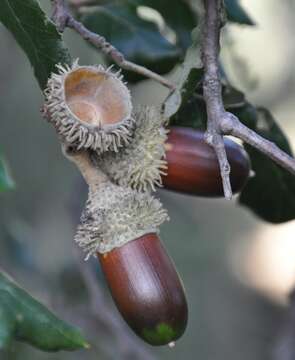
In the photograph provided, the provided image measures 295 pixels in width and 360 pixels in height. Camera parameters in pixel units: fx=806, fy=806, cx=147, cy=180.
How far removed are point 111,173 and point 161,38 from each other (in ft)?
1.63

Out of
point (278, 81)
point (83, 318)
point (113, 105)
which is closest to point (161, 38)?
point (113, 105)

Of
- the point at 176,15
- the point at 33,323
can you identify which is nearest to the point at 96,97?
the point at 33,323

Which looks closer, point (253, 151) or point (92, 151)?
point (92, 151)

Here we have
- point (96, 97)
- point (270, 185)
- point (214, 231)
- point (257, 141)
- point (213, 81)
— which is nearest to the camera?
point (257, 141)

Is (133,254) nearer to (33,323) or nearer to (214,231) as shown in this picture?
(33,323)

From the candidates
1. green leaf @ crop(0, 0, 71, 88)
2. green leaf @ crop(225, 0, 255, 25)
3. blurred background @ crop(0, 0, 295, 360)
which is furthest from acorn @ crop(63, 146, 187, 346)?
blurred background @ crop(0, 0, 295, 360)

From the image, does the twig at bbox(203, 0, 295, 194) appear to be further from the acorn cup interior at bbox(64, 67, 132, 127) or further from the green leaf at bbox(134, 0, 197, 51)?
the green leaf at bbox(134, 0, 197, 51)

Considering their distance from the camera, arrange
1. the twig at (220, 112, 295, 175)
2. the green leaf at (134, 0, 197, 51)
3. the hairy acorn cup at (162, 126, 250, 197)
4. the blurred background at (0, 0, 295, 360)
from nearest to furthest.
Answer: the twig at (220, 112, 295, 175), the hairy acorn cup at (162, 126, 250, 197), the green leaf at (134, 0, 197, 51), the blurred background at (0, 0, 295, 360)

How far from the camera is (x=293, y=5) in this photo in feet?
13.4

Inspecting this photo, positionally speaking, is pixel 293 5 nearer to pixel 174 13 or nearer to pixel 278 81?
pixel 278 81

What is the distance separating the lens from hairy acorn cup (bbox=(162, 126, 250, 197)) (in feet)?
3.95

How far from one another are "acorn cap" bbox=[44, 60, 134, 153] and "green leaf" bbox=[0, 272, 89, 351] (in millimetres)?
225

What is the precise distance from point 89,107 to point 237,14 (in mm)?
463

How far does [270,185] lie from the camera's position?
4.97 feet
